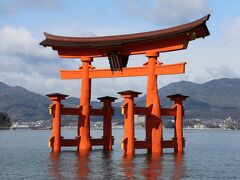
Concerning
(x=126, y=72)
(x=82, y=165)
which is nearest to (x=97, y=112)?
(x=126, y=72)

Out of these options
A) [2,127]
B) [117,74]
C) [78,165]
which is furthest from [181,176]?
[2,127]

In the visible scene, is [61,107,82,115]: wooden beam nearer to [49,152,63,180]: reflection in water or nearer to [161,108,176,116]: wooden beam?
[49,152,63,180]: reflection in water

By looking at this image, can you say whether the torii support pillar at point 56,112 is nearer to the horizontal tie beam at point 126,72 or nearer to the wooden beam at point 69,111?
the wooden beam at point 69,111

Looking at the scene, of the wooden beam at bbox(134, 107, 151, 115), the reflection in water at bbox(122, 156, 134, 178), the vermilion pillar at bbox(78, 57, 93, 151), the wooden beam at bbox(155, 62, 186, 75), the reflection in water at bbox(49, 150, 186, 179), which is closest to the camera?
the reflection in water at bbox(49, 150, 186, 179)

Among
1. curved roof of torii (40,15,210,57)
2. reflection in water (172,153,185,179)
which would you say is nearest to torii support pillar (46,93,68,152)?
curved roof of torii (40,15,210,57)

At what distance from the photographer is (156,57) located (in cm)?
3784

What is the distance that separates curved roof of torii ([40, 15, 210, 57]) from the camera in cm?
3581

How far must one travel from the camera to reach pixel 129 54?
1561 inches

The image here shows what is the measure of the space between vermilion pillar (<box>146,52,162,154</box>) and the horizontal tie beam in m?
0.56

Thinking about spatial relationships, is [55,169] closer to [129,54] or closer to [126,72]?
[126,72]

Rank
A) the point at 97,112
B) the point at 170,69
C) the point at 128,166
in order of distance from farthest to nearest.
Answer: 1. the point at 97,112
2. the point at 170,69
3. the point at 128,166

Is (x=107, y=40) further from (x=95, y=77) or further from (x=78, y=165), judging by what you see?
(x=78, y=165)

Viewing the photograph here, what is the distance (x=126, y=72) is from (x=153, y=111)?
4534 mm

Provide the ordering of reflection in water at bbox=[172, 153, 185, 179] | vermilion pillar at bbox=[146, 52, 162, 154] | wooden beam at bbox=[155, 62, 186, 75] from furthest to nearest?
vermilion pillar at bbox=[146, 52, 162, 154], wooden beam at bbox=[155, 62, 186, 75], reflection in water at bbox=[172, 153, 185, 179]
